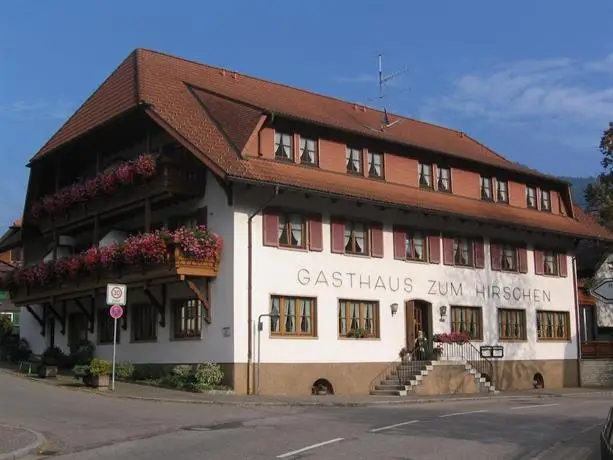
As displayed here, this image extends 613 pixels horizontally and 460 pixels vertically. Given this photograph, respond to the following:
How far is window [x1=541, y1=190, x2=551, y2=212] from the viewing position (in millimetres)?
36469

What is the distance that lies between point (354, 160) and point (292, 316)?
657cm

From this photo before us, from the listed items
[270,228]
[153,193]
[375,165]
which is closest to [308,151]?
[375,165]

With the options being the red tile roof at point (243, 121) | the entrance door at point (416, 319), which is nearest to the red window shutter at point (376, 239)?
the red tile roof at point (243, 121)

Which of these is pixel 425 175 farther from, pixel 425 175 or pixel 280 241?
pixel 280 241

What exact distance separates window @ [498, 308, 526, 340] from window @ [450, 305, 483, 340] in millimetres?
1377

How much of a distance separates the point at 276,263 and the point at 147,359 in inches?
242

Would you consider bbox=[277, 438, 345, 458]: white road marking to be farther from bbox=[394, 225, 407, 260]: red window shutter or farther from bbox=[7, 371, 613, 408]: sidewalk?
bbox=[394, 225, 407, 260]: red window shutter

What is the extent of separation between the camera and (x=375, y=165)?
29.5m

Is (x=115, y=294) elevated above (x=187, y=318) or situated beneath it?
elevated above

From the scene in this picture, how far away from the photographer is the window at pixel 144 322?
91.3 feet

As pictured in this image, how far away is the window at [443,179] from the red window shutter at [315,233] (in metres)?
7.04

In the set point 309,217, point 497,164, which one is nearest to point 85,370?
point 309,217

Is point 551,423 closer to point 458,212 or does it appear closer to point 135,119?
point 458,212

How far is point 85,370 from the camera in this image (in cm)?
2400
